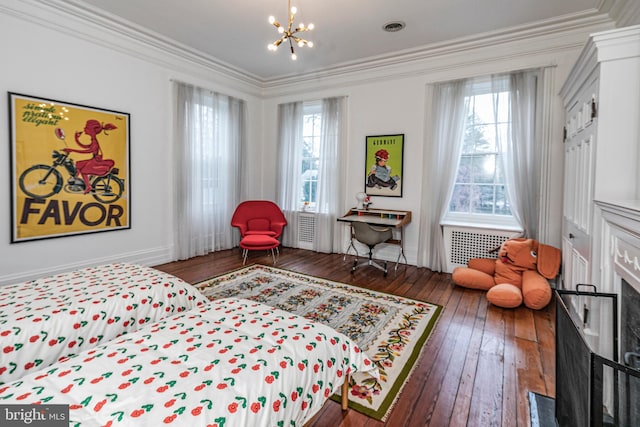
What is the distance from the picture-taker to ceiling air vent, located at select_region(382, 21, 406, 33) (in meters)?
3.71

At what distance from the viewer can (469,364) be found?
89.3 inches

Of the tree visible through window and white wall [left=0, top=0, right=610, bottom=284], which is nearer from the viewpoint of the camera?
white wall [left=0, top=0, right=610, bottom=284]

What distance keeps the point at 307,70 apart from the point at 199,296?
422 cm

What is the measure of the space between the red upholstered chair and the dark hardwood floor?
44.1 inches

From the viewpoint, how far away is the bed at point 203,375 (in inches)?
42.6

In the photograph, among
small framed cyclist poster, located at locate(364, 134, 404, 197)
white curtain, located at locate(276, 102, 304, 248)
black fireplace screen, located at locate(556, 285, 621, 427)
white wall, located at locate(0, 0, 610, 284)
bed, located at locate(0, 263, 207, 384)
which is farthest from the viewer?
white curtain, located at locate(276, 102, 304, 248)

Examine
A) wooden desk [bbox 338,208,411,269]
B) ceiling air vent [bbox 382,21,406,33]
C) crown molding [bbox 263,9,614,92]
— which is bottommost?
wooden desk [bbox 338,208,411,269]

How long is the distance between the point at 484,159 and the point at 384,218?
1.57 metres

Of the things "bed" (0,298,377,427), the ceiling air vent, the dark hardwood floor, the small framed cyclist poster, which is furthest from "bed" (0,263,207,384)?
the ceiling air vent

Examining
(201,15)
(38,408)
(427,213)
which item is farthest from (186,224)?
(38,408)

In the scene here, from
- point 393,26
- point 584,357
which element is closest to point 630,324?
point 584,357

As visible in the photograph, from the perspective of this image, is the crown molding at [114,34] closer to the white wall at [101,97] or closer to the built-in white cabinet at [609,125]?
the white wall at [101,97]

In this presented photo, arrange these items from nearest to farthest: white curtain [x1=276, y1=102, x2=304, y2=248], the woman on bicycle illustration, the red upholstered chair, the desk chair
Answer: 1. the woman on bicycle illustration
2. the desk chair
3. the red upholstered chair
4. white curtain [x1=276, y1=102, x2=304, y2=248]

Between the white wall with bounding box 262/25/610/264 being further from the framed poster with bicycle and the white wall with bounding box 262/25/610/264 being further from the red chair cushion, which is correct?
the framed poster with bicycle
